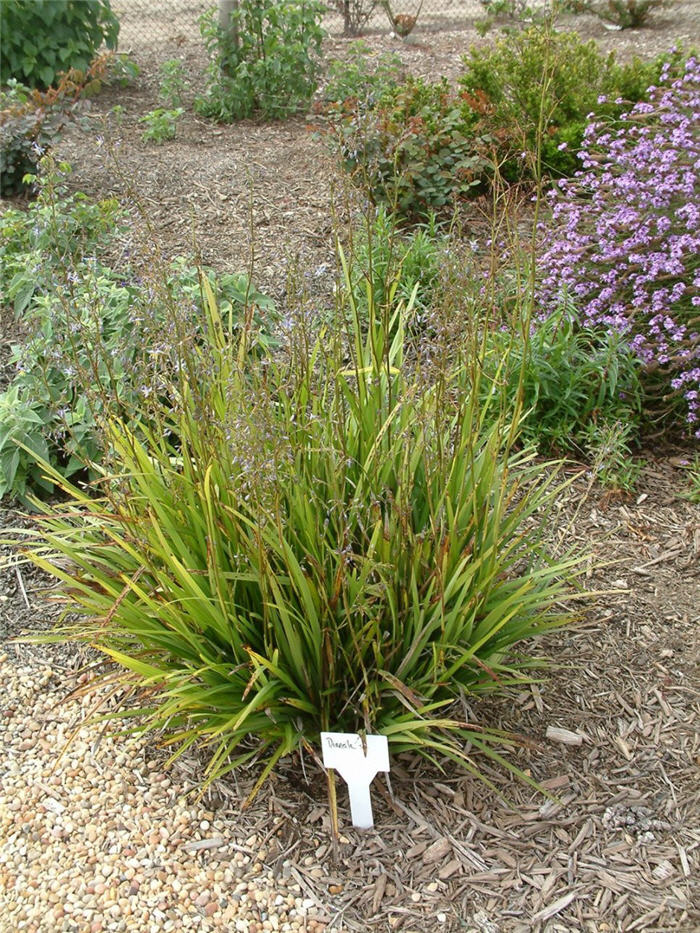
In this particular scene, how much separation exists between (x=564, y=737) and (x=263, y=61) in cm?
539

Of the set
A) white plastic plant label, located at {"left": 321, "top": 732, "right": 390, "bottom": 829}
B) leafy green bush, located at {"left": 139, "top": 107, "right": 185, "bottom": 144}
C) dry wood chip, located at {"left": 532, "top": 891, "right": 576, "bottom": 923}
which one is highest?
leafy green bush, located at {"left": 139, "top": 107, "right": 185, "bottom": 144}

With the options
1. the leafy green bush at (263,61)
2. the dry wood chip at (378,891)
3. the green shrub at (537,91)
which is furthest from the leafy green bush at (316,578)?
the leafy green bush at (263,61)

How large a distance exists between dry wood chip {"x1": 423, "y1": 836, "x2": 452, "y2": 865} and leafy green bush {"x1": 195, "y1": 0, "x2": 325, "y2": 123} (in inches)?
217

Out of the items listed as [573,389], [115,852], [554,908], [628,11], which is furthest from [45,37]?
[554,908]

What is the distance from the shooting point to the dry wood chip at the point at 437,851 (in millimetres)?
2281

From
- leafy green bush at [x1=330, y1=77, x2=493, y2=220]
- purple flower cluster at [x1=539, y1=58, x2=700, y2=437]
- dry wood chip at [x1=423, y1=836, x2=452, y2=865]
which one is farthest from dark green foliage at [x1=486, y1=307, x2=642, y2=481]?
dry wood chip at [x1=423, y1=836, x2=452, y2=865]

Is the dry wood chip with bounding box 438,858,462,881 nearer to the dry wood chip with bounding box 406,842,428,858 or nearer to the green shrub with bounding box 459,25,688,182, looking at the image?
the dry wood chip with bounding box 406,842,428,858

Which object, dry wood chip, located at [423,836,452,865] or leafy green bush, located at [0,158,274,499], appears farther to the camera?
leafy green bush, located at [0,158,274,499]

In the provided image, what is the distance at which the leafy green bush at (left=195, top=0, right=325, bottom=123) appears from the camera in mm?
6387

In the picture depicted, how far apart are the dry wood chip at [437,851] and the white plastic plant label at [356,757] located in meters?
0.21

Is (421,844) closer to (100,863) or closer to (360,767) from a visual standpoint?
(360,767)

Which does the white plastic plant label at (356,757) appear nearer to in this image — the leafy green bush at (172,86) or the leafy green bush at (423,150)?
the leafy green bush at (423,150)

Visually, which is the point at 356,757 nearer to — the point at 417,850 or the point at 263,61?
the point at 417,850

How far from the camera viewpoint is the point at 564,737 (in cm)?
256
